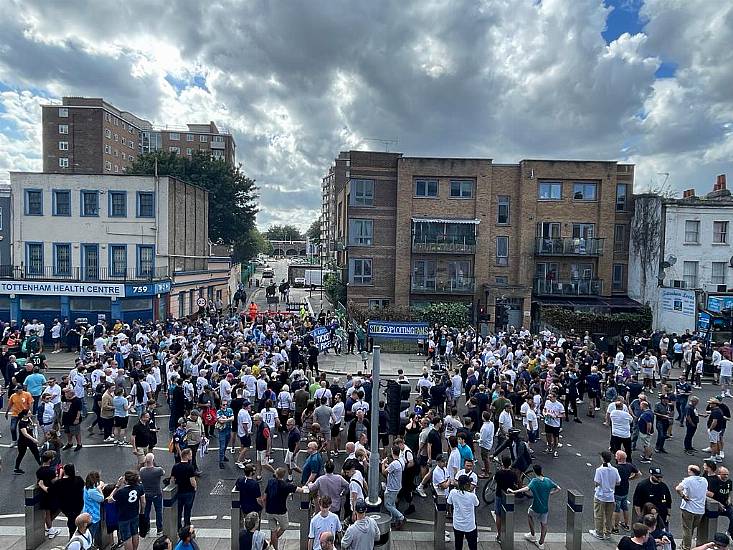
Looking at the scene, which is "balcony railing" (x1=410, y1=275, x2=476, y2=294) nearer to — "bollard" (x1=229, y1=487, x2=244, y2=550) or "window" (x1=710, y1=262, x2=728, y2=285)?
"window" (x1=710, y1=262, x2=728, y2=285)

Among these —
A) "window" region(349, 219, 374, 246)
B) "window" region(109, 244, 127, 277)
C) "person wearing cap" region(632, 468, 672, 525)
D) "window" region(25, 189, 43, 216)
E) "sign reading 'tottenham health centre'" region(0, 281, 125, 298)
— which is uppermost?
"window" region(25, 189, 43, 216)

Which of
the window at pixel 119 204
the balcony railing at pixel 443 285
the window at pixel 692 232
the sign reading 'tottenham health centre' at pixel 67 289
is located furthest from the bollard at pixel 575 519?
the window at pixel 692 232

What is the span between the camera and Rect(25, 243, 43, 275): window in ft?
104

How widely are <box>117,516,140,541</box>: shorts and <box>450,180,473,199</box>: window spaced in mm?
32250

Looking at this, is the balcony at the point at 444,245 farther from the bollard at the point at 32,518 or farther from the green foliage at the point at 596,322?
the bollard at the point at 32,518

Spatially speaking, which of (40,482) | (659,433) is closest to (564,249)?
(659,433)

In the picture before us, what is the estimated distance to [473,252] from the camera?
121 feet

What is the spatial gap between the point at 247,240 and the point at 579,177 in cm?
3923

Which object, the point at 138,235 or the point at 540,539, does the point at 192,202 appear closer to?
the point at 138,235

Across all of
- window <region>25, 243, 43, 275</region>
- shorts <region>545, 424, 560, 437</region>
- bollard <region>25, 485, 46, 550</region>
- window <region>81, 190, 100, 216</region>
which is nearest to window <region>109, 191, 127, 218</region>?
window <region>81, 190, 100, 216</region>

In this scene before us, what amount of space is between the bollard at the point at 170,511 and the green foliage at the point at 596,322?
86.5 feet

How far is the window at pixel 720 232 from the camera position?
34125 mm

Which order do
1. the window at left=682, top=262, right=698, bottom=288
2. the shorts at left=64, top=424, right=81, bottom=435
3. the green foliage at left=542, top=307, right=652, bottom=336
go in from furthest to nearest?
the window at left=682, top=262, right=698, bottom=288 < the green foliage at left=542, top=307, right=652, bottom=336 < the shorts at left=64, top=424, right=81, bottom=435

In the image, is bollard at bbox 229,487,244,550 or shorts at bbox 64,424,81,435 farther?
shorts at bbox 64,424,81,435
